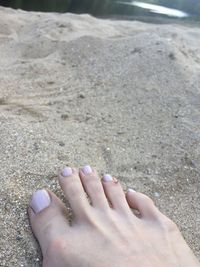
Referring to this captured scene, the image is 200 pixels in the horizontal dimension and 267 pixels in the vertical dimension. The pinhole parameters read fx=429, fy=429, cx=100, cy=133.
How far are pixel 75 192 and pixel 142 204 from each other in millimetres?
220

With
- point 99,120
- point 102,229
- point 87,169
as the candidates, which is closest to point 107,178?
point 87,169

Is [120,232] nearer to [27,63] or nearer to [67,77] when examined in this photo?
[67,77]

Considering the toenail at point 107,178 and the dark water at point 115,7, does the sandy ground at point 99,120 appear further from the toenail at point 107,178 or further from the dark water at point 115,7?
the dark water at point 115,7

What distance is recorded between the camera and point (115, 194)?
4.56 ft

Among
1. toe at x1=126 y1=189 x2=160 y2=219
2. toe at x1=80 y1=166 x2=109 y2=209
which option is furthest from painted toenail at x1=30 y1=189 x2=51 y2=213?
toe at x1=126 y1=189 x2=160 y2=219

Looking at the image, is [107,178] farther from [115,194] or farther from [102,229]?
[102,229]

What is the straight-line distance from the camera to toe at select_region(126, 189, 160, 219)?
1357 millimetres

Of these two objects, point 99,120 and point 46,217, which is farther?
point 99,120

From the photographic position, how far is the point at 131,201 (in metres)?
1.41

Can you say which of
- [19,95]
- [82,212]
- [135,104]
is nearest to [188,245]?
[82,212]

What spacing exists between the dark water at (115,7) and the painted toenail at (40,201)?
16.0 feet

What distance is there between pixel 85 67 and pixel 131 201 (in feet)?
4.51

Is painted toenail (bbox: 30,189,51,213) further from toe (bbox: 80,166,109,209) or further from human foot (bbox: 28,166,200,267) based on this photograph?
toe (bbox: 80,166,109,209)

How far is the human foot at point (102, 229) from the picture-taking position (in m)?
1.16
